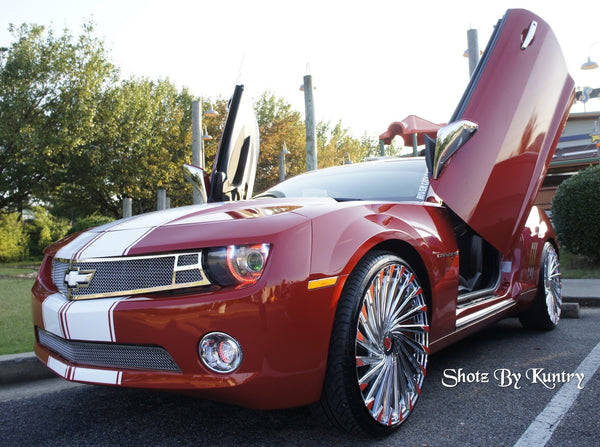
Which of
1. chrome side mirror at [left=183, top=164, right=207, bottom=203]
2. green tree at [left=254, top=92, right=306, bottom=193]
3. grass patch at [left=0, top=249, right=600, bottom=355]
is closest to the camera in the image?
grass patch at [left=0, top=249, right=600, bottom=355]

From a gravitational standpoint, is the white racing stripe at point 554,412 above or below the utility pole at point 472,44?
below

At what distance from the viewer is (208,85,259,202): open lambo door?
3.58m

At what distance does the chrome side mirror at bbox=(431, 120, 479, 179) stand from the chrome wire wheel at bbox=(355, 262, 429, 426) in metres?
0.73

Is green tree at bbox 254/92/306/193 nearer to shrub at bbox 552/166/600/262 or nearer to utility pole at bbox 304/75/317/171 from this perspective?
utility pole at bbox 304/75/317/171

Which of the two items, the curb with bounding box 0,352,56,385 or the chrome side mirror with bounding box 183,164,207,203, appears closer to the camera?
the curb with bounding box 0,352,56,385

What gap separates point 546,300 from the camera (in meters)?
3.94

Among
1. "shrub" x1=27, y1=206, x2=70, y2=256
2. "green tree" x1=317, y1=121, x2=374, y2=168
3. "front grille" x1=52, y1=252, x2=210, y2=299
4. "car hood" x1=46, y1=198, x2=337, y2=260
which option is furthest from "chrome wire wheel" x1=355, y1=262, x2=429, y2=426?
"green tree" x1=317, y1=121, x2=374, y2=168

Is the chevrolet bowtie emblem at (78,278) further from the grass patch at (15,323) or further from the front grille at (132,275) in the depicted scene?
the grass patch at (15,323)

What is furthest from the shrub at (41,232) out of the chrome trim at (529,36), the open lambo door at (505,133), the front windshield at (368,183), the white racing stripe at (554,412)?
the white racing stripe at (554,412)

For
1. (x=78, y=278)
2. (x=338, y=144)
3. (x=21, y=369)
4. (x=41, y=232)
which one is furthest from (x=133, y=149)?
(x=78, y=278)

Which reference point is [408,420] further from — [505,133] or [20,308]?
[20,308]

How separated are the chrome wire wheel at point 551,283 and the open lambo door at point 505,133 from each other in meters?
0.89

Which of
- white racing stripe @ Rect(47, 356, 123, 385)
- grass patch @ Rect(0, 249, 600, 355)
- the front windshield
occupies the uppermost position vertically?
the front windshield

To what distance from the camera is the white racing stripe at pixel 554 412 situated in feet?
6.55
